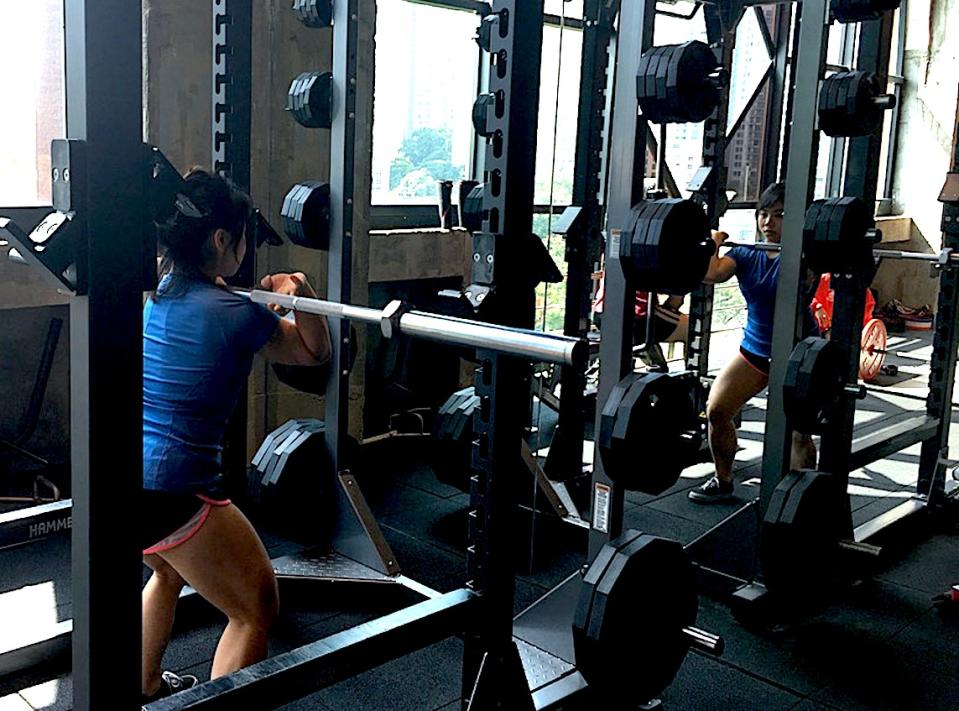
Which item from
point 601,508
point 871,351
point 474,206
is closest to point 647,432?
point 601,508

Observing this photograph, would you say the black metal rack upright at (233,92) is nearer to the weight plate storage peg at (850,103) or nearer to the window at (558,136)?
the weight plate storage peg at (850,103)

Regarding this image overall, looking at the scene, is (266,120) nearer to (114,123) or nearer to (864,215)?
(864,215)

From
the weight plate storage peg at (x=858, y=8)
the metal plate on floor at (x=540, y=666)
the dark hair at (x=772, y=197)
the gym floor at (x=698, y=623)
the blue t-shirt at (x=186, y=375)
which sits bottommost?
the gym floor at (x=698, y=623)

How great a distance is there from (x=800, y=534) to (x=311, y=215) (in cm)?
139

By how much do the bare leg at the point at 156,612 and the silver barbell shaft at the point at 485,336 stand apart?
2.24 ft

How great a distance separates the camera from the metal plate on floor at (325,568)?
2572 millimetres

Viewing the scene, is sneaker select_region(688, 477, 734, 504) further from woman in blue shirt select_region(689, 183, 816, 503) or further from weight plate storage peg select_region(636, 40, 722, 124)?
weight plate storage peg select_region(636, 40, 722, 124)

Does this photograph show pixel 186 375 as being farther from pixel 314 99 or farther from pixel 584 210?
pixel 584 210

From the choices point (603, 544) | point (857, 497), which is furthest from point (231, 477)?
point (857, 497)

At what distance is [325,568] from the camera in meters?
2.63

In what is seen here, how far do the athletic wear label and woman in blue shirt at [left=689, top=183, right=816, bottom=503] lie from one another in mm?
1074

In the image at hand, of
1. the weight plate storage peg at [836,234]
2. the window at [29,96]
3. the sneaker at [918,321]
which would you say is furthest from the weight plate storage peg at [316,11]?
the sneaker at [918,321]

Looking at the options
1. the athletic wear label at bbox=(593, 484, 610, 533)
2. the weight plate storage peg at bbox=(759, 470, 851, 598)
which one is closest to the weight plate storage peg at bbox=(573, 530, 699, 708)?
the athletic wear label at bbox=(593, 484, 610, 533)

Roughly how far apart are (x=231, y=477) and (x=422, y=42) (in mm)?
2291
